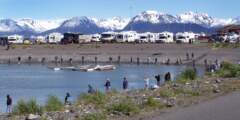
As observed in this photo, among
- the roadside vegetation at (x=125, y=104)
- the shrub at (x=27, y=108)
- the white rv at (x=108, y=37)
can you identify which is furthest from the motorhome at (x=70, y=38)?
the shrub at (x=27, y=108)

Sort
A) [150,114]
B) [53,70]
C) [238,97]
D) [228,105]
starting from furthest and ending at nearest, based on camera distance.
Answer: [53,70] → [238,97] → [228,105] → [150,114]

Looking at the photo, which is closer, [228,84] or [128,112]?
[128,112]

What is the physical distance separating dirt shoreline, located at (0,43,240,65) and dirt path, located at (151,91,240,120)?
68092 millimetres

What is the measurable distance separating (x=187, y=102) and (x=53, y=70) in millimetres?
64880

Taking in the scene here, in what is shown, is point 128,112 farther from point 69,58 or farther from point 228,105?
point 69,58

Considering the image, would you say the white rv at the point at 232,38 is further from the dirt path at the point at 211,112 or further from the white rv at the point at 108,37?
the dirt path at the point at 211,112

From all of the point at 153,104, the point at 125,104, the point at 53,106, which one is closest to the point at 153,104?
the point at 153,104

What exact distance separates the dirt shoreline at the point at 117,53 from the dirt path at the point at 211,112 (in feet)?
223

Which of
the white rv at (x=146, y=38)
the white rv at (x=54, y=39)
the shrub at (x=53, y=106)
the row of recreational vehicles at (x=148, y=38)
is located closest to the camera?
the shrub at (x=53, y=106)

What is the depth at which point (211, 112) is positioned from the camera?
67.5 ft

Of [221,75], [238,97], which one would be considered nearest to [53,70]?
[221,75]

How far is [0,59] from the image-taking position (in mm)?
108750

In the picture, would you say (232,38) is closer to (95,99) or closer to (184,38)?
(184,38)

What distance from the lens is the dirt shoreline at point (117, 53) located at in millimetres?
96688
